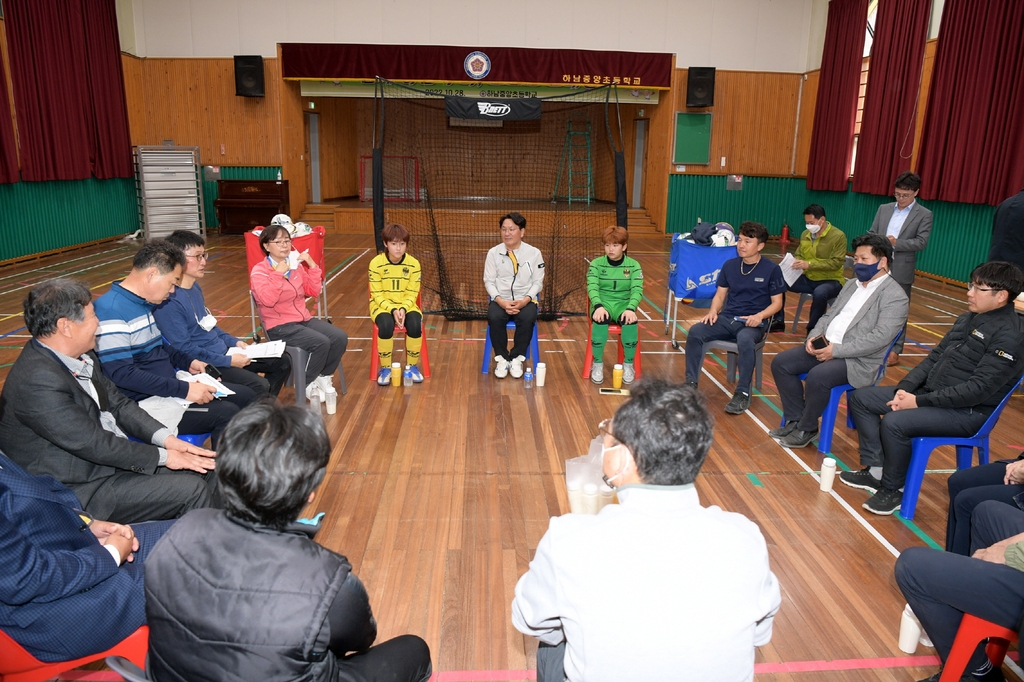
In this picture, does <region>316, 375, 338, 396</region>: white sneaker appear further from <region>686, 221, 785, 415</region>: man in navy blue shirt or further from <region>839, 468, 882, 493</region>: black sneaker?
<region>839, 468, 882, 493</region>: black sneaker

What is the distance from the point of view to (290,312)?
474 centimetres

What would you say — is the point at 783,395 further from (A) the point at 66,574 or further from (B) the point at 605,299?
(A) the point at 66,574

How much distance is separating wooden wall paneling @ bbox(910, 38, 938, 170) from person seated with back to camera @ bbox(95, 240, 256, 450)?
33.9 ft

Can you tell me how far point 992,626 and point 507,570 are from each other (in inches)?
66.3

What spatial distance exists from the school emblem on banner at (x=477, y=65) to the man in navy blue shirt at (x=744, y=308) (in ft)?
32.4

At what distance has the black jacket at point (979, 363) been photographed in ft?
10.3

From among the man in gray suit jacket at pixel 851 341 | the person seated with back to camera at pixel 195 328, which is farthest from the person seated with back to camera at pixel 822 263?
the person seated with back to camera at pixel 195 328

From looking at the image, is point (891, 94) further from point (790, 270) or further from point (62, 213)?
point (62, 213)

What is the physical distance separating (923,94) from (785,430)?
27.2 feet

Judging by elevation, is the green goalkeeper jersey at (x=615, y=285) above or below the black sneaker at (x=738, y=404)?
above

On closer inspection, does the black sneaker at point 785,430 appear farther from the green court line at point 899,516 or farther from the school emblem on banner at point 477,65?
the school emblem on banner at point 477,65

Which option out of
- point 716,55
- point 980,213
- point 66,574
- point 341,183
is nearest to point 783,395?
point 66,574

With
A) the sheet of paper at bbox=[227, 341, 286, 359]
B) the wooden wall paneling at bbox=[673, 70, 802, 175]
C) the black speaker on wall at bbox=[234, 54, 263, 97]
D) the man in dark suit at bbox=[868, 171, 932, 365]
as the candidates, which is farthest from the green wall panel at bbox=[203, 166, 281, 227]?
the man in dark suit at bbox=[868, 171, 932, 365]

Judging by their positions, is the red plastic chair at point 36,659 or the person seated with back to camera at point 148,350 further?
the person seated with back to camera at point 148,350
